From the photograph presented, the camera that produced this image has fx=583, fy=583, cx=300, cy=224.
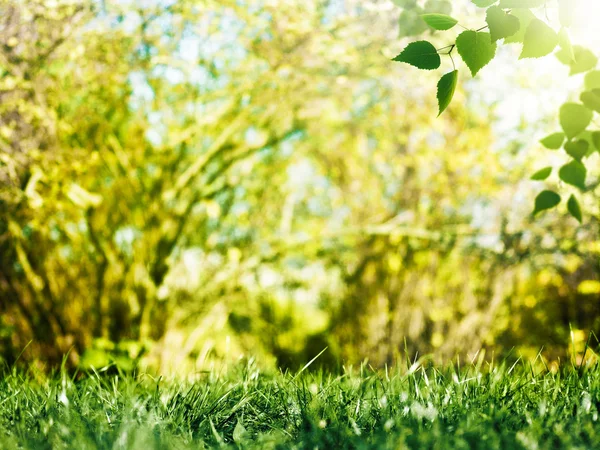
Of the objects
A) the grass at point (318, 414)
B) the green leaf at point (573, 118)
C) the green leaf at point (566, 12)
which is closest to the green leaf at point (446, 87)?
the green leaf at point (566, 12)

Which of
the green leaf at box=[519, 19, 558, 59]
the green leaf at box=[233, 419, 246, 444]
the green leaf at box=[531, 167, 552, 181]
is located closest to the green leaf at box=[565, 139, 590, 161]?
the green leaf at box=[531, 167, 552, 181]

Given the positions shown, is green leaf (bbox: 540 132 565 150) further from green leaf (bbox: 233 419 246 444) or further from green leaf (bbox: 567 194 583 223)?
green leaf (bbox: 233 419 246 444)

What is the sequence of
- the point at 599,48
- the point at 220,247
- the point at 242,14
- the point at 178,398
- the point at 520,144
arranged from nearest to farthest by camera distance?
the point at 178,398 < the point at 599,48 < the point at 242,14 < the point at 520,144 < the point at 220,247

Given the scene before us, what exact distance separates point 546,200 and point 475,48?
73 centimetres

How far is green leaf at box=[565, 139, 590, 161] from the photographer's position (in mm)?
1815

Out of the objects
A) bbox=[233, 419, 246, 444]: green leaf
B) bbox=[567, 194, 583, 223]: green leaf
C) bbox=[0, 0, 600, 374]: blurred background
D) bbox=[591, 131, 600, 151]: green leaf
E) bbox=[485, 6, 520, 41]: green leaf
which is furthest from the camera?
bbox=[0, 0, 600, 374]: blurred background

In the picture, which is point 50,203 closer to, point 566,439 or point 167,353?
point 167,353

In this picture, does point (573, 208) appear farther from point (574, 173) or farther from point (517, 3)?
point (517, 3)

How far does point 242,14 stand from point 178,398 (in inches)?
130

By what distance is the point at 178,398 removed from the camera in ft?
6.31

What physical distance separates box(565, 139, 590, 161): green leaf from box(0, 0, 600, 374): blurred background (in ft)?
8.33

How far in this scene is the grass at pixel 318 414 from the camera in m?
1.48

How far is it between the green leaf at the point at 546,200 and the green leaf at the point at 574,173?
0.10 metres

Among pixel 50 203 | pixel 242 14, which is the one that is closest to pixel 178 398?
pixel 50 203
